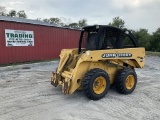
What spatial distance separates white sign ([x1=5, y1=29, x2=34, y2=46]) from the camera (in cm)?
1265

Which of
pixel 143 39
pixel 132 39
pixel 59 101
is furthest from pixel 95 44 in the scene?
pixel 143 39

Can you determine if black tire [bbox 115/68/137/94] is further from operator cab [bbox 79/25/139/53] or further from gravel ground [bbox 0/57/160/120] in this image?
operator cab [bbox 79/25/139/53]

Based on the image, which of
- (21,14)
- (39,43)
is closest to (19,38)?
(39,43)

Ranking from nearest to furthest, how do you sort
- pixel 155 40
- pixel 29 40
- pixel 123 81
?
pixel 123 81 → pixel 29 40 → pixel 155 40

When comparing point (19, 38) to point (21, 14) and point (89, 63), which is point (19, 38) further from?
point (21, 14)

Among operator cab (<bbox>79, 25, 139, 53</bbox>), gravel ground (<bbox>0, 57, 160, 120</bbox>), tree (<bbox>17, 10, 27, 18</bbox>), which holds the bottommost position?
gravel ground (<bbox>0, 57, 160, 120</bbox>)

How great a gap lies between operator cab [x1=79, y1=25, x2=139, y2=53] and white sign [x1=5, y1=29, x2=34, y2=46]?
706 centimetres

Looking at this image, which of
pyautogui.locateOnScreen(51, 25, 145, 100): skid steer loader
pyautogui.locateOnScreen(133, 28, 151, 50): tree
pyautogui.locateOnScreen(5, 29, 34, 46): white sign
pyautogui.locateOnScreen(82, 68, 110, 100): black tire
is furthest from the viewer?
pyautogui.locateOnScreen(133, 28, 151, 50): tree

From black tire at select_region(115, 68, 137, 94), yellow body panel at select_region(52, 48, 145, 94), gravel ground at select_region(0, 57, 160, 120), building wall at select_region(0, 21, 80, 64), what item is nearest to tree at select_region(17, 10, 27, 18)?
building wall at select_region(0, 21, 80, 64)

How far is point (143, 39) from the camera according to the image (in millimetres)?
36375

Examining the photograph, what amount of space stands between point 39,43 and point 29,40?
922 millimetres

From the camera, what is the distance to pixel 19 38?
13273 millimetres

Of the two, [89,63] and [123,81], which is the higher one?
[89,63]

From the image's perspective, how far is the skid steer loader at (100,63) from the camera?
5.64m
